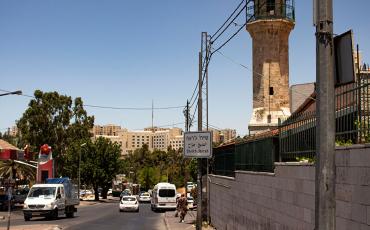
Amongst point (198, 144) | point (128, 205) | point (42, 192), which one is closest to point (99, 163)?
point (128, 205)

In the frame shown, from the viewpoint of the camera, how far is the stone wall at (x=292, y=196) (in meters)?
7.59

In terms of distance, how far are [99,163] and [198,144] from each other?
56146 millimetres

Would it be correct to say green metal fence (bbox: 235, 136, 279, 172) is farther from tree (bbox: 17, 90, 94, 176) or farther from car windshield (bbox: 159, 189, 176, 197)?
tree (bbox: 17, 90, 94, 176)

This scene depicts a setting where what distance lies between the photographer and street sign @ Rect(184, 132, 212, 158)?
21.1 m

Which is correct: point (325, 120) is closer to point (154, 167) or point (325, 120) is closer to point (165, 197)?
point (165, 197)

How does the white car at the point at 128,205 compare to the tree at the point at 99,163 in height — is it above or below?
below

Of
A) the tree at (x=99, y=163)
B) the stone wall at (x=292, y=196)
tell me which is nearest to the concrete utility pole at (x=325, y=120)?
the stone wall at (x=292, y=196)

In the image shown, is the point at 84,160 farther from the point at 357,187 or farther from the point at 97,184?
the point at 357,187

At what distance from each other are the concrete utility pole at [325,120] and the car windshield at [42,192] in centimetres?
3015

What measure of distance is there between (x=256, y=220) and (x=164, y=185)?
37.5m

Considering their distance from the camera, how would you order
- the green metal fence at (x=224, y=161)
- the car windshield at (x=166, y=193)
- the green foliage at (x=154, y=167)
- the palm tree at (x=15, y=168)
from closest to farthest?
the green metal fence at (x=224, y=161) → the car windshield at (x=166, y=193) → the palm tree at (x=15, y=168) → the green foliage at (x=154, y=167)

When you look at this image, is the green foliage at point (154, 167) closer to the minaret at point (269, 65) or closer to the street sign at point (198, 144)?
the minaret at point (269, 65)

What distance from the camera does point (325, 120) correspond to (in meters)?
6.25

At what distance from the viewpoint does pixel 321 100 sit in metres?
6.31
